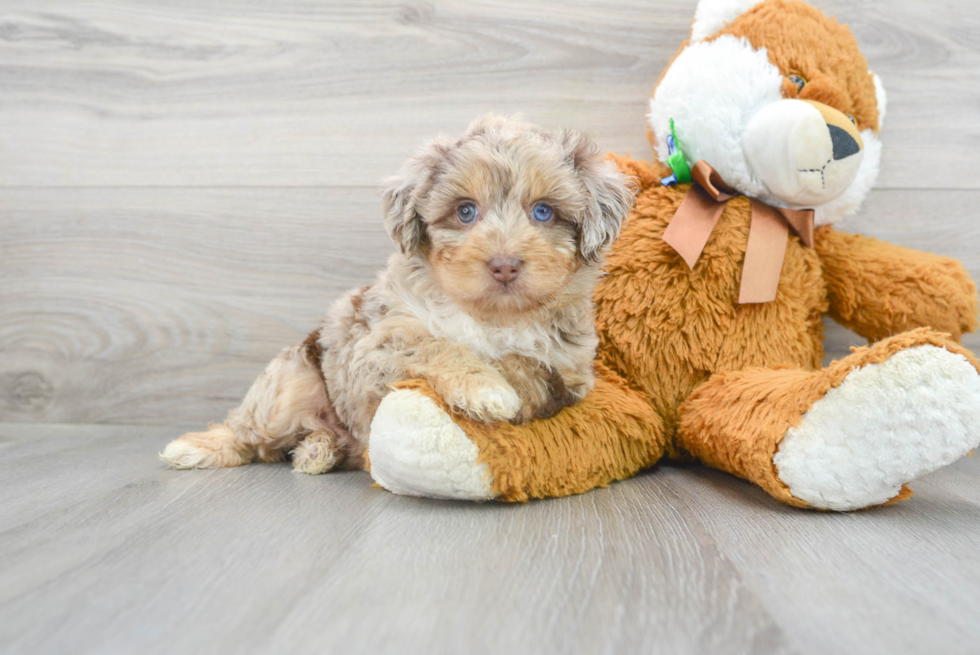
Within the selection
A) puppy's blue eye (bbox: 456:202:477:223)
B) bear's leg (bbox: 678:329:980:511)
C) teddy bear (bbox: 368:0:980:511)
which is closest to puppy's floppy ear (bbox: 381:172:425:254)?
puppy's blue eye (bbox: 456:202:477:223)

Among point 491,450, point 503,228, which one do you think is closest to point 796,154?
point 503,228

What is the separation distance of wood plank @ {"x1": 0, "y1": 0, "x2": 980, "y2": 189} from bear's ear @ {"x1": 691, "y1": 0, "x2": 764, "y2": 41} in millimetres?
367

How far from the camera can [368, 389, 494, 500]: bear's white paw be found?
55.2 inches

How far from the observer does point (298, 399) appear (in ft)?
6.24

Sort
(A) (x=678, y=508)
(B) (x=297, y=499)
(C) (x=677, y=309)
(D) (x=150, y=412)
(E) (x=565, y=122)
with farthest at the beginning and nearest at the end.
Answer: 1. (D) (x=150, y=412)
2. (E) (x=565, y=122)
3. (C) (x=677, y=309)
4. (B) (x=297, y=499)
5. (A) (x=678, y=508)

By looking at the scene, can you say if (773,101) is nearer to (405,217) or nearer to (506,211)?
(506,211)

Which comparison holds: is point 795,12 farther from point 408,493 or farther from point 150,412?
point 150,412

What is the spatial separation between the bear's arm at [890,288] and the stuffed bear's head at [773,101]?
0.18 meters

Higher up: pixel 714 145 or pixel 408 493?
pixel 714 145

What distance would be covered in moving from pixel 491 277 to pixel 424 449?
39 centimetres

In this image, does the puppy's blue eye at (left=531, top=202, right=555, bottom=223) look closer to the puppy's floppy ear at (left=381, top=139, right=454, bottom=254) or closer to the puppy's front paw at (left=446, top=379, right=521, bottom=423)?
the puppy's floppy ear at (left=381, top=139, right=454, bottom=254)

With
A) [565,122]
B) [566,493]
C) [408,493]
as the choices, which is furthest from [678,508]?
[565,122]

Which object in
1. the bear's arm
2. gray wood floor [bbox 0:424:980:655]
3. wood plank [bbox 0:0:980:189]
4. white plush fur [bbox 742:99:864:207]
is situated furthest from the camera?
wood plank [bbox 0:0:980:189]

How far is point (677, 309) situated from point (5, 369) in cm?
247
